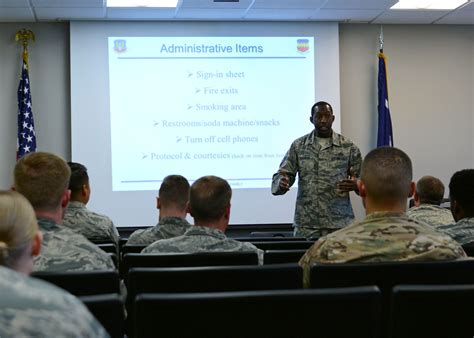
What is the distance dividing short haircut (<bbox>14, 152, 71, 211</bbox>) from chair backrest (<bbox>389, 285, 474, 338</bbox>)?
132 centimetres

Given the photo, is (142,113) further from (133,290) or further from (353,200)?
(133,290)

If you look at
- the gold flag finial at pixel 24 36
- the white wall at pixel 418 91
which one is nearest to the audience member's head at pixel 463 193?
the white wall at pixel 418 91

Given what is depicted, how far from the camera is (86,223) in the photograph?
3.76 metres

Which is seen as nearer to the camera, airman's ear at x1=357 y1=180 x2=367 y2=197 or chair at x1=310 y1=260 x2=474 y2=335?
chair at x1=310 y1=260 x2=474 y2=335

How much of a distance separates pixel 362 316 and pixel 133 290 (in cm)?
79

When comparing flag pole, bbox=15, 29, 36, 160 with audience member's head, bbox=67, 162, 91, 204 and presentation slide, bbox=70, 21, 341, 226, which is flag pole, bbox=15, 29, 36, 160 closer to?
presentation slide, bbox=70, 21, 341, 226

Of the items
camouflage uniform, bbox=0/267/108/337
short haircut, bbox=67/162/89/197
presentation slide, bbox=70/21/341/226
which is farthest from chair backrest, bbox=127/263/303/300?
presentation slide, bbox=70/21/341/226

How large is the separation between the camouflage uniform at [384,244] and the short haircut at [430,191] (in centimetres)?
203

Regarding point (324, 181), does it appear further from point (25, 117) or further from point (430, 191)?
point (25, 117)

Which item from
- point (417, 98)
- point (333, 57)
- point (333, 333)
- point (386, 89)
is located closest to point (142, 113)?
point (333, 57)

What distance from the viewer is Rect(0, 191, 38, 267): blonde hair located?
132 centimetres

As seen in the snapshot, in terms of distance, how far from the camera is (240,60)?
7.57m

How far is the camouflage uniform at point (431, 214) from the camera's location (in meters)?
4.07

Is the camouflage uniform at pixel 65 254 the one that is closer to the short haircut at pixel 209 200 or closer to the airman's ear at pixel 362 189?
the short haircut at pixel 209 200
